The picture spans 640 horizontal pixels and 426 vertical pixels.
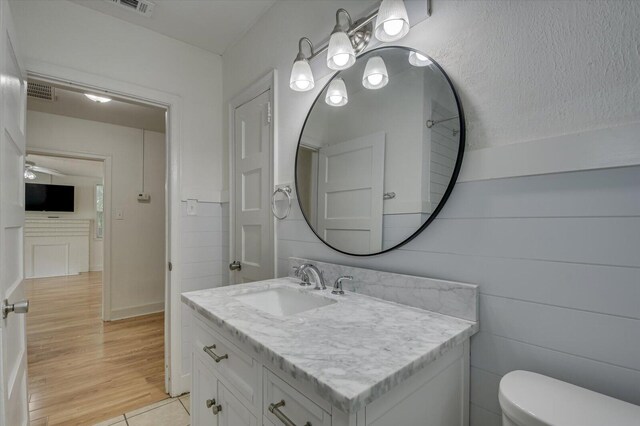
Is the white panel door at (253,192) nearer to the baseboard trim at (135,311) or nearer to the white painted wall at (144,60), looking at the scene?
the white painted wall at (144,60)

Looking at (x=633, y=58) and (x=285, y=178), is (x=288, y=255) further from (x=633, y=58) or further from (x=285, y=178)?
(x=633, y=58)

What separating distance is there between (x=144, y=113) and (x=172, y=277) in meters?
2.24

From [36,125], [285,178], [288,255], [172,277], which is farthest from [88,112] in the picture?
[288,255]

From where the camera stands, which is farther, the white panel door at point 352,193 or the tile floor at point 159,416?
the tile floor at point 159,416

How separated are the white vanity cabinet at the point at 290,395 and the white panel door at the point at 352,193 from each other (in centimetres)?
50

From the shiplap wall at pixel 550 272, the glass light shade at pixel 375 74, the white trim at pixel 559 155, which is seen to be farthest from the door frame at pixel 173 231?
the white trim at pixel 559 155

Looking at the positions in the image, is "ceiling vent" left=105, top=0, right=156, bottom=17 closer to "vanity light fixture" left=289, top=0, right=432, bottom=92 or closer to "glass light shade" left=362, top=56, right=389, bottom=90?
"vanity light fixture" left=289, top=0, right=432, bottom=92

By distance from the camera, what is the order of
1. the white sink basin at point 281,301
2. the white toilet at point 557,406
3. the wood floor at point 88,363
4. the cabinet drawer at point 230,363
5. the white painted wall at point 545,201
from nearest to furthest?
the white toilet at point 557,406 < the white painted wall at point 545,201 < the cabinet drawer at point 230,363 < the white sink basin at point 281,301 < the wood floor at point 88,363

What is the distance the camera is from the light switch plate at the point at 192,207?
6.88ft

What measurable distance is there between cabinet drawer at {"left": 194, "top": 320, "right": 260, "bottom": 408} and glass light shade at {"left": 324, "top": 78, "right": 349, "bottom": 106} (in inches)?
43.0

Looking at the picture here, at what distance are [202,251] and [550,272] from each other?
2.06 metres

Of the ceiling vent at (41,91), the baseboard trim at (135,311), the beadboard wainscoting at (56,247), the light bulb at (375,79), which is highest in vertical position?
the ceiling vent at (41,91)

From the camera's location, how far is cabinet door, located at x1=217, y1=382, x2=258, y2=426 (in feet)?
2.76

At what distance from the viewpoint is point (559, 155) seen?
0.74m
